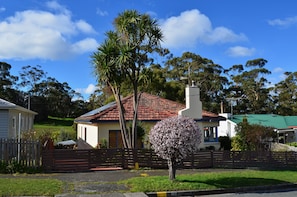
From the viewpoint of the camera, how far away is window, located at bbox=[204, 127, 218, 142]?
23828 mm

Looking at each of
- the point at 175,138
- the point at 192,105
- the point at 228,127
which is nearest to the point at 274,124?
the point at 228,127

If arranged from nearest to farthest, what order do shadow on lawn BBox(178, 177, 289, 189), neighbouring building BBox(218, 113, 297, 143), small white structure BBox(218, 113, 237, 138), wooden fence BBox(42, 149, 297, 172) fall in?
shadow on lawn BBox(178, 177, 289, 189), wooden fence BBox(42, 149, 297, 172), small white structure BBox(218, 113, 237, 138), neighbouring building BBox(218, 113, 297, 143)

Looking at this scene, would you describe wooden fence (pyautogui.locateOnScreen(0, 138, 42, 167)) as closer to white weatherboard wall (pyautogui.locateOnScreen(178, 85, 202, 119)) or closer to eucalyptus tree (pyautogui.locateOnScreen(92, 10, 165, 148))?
eucalyptus tree (pyautogui.locateOnScreen(92, 10, 165, 148))

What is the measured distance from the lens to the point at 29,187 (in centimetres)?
1039

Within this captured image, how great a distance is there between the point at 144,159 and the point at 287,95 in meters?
47.4

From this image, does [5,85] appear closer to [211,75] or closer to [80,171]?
[211,75]

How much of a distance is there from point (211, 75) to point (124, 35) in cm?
3794

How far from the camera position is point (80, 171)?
48.2 feet

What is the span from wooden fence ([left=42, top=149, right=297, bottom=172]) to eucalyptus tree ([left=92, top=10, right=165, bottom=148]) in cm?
147

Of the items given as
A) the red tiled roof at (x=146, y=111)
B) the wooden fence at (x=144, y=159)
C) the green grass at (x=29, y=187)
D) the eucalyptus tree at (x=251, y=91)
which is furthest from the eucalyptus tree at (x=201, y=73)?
the green grass at (x=29, y=187)

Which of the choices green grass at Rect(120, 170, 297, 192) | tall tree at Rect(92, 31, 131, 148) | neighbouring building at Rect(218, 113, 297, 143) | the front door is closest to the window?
the front door

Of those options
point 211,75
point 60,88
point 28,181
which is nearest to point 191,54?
point 211,75

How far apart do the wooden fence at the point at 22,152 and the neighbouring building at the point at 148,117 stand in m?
5.58

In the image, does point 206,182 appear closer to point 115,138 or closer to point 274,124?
point 115,138
